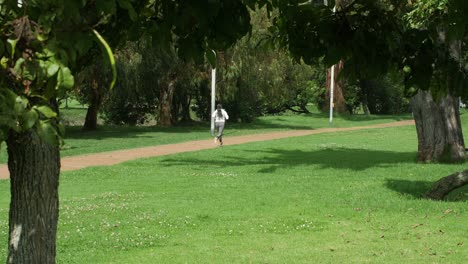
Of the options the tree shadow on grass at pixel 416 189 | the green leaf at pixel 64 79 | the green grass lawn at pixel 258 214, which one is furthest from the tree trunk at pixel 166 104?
the green leaf at pixel 64 79

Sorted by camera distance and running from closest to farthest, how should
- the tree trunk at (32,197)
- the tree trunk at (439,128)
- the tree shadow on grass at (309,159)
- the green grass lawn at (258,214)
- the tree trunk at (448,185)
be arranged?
the tree trunk at (32,197) → the green grass lawn at (258,214) → the tree trunk at (448,185) → the tree trunk at (439,128) → the tree shadow on grass at (309,159)

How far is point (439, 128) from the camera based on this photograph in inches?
716

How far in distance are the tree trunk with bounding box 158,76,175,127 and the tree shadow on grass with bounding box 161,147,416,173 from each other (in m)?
12.8

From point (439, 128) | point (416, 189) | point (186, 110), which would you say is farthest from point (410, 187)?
point (186, 110)

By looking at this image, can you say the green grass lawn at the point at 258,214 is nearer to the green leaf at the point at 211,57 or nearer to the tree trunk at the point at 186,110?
the green leaf at the point at 211,57

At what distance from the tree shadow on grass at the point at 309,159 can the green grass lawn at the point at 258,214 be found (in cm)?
15

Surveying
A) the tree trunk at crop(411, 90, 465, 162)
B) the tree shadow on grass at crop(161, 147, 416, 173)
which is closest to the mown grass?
the tree shadow on grass at crop(161, 147, 416, 173)

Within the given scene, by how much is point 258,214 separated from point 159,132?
75.9 feet

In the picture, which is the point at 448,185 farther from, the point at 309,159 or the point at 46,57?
the point at 46,57

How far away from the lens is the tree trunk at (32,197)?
10.4 ft

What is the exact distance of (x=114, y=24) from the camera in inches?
130

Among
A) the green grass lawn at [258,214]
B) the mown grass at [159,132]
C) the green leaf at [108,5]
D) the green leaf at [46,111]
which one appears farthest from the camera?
the mown grass at [159,132]

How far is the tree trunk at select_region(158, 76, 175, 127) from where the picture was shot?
1426 inches

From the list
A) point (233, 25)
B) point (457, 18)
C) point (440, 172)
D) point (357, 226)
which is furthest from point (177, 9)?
point (440, 172)
